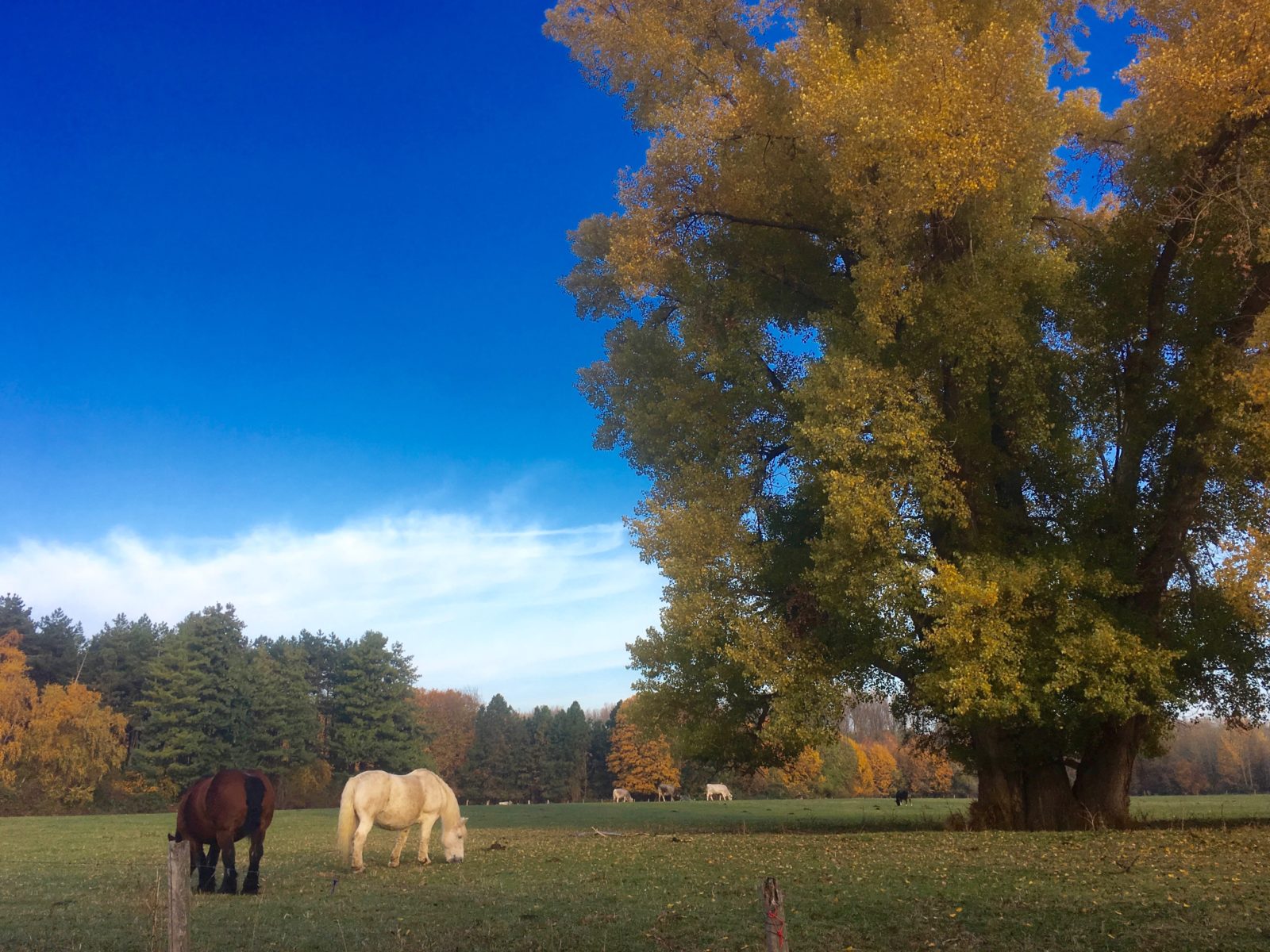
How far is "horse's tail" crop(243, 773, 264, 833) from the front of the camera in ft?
44.0

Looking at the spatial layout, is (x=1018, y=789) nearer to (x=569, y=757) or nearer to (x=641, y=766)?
(x=641, y=766)

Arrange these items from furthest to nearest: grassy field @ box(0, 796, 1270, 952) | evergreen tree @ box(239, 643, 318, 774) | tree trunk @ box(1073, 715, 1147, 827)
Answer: evergreen tree @ box(239, 643, 318, 774), tree trunk @ box(1073, 715, 1147, 827), grassy field @ box(0, 796, 1270, 952)

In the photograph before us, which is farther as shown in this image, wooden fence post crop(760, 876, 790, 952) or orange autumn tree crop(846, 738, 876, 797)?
orange autumn tree crop(846, 738, 876, 797)

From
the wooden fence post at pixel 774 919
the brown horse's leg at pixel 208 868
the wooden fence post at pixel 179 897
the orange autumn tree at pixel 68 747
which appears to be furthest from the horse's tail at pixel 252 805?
the orange autumn tree at pixel 68 747

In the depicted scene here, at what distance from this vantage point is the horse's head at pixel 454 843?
17.0 metres

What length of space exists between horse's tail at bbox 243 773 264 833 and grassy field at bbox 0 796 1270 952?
3.44ft

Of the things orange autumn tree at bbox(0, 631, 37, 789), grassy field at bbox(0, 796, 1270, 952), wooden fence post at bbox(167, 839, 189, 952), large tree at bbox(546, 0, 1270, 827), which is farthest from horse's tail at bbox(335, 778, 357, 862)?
orange autumn tree at bbox(0, 631, 37, 789)

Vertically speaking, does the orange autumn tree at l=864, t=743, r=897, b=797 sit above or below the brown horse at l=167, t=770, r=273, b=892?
below

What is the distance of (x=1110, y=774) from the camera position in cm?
1892

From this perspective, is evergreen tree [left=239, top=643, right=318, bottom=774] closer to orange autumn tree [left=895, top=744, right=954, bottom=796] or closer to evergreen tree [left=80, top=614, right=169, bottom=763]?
evergreen tree [left=80, top=614, right=169, bottom=763]

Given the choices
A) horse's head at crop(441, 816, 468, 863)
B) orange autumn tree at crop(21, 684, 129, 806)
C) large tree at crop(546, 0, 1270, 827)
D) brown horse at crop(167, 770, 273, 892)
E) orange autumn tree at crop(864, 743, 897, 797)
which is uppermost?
large tree at crop(546, 0, 1270, 827)

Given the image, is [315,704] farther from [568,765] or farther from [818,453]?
[818,453]

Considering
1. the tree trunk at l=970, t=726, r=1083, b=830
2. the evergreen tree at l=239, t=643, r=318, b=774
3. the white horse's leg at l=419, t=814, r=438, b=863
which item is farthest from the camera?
the evergreen tree at l=239, t=643, r=318, b=774

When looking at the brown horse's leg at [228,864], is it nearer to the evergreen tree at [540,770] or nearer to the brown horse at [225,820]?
the brown horse at [225,820]
